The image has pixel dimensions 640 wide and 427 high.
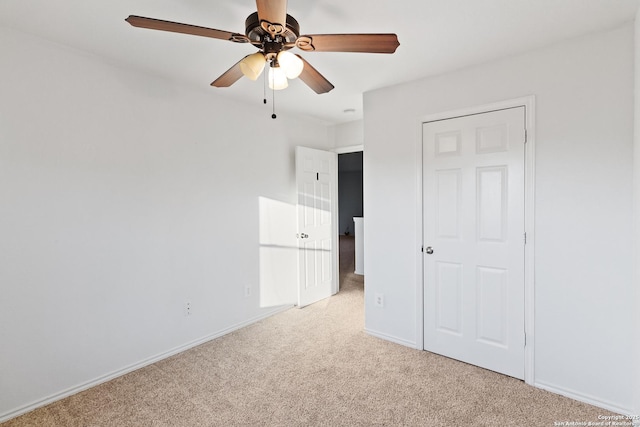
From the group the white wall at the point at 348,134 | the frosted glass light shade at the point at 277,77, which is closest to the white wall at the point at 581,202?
the frosted glass light shade at the point at 277,77

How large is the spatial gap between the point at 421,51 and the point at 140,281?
9.01 feet

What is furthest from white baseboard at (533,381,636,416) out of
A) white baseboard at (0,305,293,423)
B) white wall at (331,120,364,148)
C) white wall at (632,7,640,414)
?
white wall at (331,120,364,148)

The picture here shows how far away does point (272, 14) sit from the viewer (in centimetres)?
131

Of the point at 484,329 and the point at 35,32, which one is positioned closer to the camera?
the point at 35,32

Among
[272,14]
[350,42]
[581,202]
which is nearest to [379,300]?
[581,202]

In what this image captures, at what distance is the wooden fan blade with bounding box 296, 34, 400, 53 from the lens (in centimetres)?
146

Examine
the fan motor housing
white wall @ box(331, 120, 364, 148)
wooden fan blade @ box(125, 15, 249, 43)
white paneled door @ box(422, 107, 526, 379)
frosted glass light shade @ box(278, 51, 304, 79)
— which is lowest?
white paneled door @ box(422, 107, 526, 379)

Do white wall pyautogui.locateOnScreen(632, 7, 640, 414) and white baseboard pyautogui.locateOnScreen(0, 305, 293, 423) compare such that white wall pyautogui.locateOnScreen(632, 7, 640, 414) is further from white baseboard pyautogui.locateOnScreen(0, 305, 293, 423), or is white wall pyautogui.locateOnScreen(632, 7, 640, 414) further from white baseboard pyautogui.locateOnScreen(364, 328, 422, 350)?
white baseboard pyautogui.locateOnScreen(0, 305, 293, 423)

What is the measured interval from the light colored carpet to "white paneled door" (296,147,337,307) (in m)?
1.19

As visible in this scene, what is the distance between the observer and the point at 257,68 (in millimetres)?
1646

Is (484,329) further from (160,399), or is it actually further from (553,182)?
(160,399)

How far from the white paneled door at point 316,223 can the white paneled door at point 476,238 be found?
1638 millimetres

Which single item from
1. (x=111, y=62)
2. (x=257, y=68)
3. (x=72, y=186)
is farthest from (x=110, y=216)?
(x=257, y=68)

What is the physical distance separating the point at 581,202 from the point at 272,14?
2181mm
